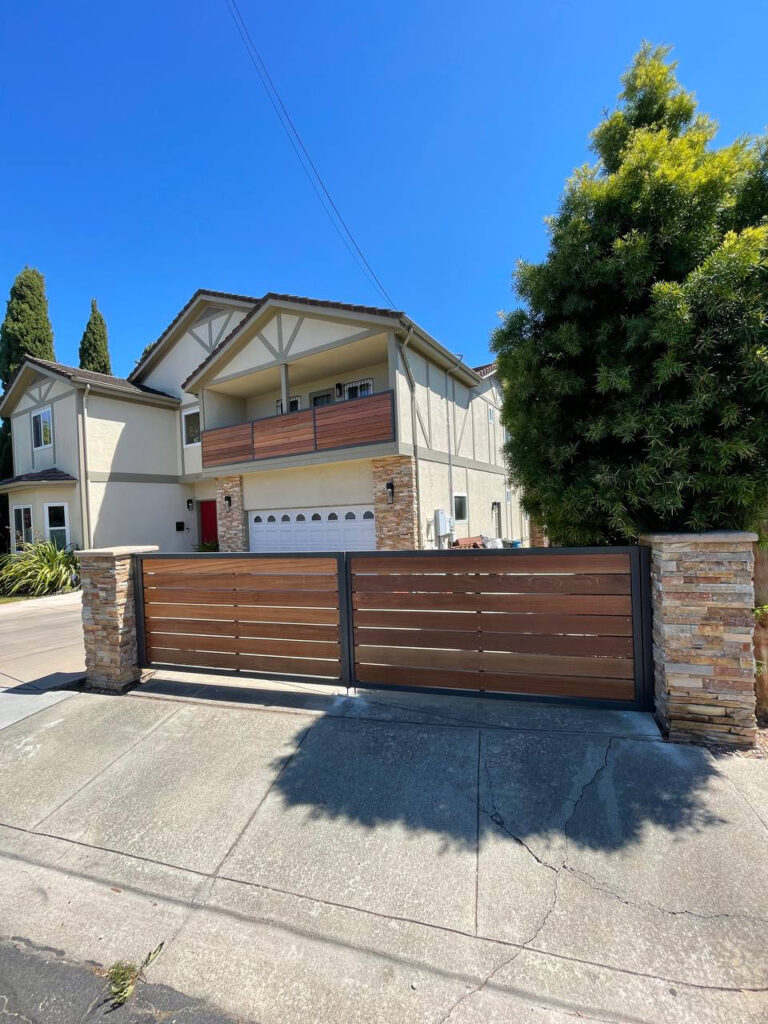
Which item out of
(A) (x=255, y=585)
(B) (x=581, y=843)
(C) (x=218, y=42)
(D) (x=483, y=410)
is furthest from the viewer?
(D) (x=483, y=410)

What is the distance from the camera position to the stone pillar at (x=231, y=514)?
523 inches

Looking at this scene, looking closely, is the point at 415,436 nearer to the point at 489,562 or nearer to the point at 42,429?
the point at 489,562

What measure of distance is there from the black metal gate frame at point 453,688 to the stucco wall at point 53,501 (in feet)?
37.1

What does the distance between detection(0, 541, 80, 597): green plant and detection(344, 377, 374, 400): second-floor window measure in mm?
9151

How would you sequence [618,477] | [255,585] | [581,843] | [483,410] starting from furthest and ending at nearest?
[483,410]
[255,585]
[618,477]
[581,843]

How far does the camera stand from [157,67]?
802 cm

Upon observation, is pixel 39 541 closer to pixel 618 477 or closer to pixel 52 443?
pixel 52 443

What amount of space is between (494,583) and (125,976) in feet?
10.1

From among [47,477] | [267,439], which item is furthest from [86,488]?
[267,439]

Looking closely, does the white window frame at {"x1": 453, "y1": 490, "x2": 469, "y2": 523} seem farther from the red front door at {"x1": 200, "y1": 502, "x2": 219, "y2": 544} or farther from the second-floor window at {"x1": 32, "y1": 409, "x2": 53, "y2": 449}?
the second-floor window at {"x1": 32, "y1": 409, "x2": 53, "y2": 449}

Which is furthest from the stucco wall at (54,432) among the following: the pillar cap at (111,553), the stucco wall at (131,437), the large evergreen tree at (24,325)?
the pillar cap at (111,553)

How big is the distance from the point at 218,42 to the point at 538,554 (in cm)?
1026

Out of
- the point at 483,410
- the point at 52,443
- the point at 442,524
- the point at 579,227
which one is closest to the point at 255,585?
the point at 579,227

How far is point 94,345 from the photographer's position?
20516mm
